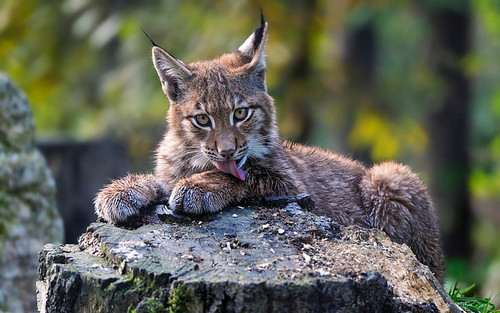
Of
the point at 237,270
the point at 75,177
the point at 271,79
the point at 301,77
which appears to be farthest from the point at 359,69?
the point at 237,270

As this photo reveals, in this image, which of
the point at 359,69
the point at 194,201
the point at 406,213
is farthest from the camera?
the point at 359,69

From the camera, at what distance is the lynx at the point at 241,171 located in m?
5.24

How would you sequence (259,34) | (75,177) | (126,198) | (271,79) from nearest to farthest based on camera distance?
(126,198)
(259,34)
(75,177)
(271,79)

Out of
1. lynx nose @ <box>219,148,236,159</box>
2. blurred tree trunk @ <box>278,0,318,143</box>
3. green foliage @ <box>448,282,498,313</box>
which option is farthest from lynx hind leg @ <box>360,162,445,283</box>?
blurred tree trunk @ <box>278,0,318,143</box>

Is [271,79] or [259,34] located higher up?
[259,34]

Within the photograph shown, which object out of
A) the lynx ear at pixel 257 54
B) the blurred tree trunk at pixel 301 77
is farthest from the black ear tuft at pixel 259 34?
the blurred tree trunk at pixel 301 77

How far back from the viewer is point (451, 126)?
565 inches

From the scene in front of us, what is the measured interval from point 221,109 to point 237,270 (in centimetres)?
193

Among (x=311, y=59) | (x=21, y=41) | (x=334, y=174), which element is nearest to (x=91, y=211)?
(x=21, y=41)

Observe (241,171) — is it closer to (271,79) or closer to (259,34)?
(259,34)

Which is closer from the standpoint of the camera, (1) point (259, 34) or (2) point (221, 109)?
(2) point (221, 109)

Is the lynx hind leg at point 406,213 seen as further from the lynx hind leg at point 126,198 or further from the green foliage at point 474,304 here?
the lynx hind leg at point 126,198

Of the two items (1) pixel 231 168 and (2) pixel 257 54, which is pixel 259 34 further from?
(1) pixel 231 168

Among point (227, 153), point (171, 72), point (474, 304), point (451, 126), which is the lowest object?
point (474, 304)
